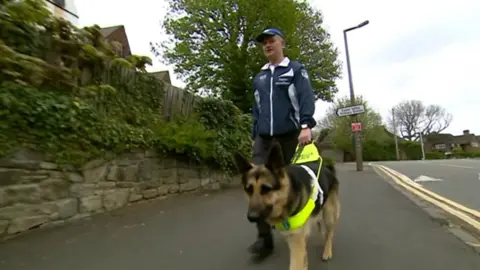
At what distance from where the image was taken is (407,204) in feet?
24.0

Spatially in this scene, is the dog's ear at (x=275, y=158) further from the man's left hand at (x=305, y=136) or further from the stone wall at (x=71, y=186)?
the stone wall at (x=71, y=186)

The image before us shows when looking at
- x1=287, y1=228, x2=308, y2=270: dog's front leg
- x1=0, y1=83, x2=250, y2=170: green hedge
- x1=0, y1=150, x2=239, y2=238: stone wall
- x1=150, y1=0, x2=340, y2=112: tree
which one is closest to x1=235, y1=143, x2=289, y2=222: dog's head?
x1=287, y1=228, x2=308, y2=270: dog's front leg

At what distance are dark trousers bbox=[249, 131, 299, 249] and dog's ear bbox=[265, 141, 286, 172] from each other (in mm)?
940

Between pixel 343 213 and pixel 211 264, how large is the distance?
3219 mm

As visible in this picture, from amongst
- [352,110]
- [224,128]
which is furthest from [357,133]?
[224,128]

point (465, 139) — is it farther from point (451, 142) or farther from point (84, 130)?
point (84, 130)

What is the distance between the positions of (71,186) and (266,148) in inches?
121

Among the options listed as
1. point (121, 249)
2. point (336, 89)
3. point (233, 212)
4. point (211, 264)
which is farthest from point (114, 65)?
point (336, 89)

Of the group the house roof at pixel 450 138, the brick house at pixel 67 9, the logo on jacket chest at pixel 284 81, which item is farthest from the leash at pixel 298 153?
the house roof at pixel 450 138

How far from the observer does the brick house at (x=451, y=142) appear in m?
84.6

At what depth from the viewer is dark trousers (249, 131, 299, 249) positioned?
160 inches

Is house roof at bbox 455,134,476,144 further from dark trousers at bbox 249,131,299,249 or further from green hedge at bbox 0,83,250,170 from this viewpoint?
dark trousers at bbox 249,131,299,249

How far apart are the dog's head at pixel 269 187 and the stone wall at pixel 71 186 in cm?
319

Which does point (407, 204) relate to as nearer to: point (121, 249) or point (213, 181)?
point (213, 181)
